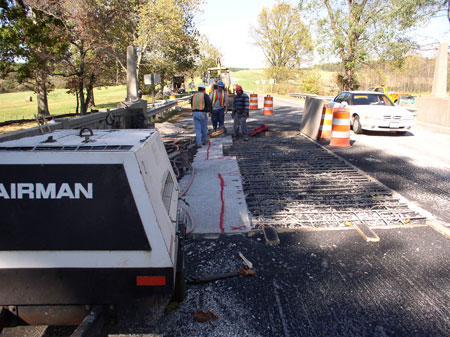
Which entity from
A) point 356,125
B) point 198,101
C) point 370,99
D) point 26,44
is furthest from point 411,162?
point 26,44

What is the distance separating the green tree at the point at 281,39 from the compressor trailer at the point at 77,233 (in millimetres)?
63489

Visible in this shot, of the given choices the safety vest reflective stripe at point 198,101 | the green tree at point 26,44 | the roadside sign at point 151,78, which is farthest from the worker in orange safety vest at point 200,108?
the roadside sign at point 151,78

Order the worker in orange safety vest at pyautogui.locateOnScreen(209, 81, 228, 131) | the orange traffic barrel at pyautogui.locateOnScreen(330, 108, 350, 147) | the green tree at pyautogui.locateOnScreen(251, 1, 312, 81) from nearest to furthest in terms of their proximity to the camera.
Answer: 1. the orange traffic barrel at pyautogui.locateOnScreen(330, 108, 350, 147)
2. the worker in orange safety vest at pyautogui.locateOnScreen(209, 81, 228, 131)
3. the green tree at pyautogui.locateOnScreen(251, 1, 312, 81)

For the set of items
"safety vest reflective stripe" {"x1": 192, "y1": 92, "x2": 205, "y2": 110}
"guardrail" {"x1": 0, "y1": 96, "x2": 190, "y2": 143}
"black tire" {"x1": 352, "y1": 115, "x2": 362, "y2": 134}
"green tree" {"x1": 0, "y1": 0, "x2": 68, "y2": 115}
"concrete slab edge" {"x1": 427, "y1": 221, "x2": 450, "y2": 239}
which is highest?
"green tree" {"x1": 0, "y1": 0, "x2": 68, "y2": 115}

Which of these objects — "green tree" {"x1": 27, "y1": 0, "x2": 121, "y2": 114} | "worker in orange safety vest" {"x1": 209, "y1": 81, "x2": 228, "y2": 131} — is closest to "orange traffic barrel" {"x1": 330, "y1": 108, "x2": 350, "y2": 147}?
"worker in orange safety vest" {"x1": 209, "y1": 81, "x2": 228, "y2": 131}

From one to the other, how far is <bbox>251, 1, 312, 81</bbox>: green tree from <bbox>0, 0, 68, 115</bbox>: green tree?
5304cm

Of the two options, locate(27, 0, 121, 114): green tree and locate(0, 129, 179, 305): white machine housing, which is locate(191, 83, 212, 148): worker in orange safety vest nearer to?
locate(27, 0, 121, 114): green tree

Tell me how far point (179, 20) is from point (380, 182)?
20.6 metres

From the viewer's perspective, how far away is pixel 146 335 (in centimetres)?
280

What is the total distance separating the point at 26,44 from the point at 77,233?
11896 millimetres

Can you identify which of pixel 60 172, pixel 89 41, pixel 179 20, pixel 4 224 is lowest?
pixel 4 224

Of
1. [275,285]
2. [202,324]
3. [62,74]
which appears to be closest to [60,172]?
[202,324]

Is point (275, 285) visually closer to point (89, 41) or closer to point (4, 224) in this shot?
point (4, 224)

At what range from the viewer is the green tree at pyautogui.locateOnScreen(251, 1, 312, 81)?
206 ft
